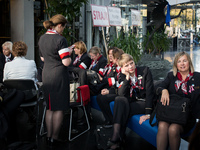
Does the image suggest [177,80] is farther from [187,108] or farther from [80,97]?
[80,97]

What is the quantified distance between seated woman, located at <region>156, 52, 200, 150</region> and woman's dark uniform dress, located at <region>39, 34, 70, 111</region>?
1211 mm

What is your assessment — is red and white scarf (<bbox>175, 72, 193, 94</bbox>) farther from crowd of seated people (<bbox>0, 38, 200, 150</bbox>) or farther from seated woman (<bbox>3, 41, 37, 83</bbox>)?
seated woman (<bbox>3, 41, 37, 83</bbox>)

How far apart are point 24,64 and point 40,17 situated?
505cm

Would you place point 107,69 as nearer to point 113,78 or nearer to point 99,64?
point 99,64

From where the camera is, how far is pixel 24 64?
4.02 meters

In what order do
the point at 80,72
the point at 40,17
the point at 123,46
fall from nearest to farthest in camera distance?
the point at 80,72
the point at 40,17
the point at 123,46

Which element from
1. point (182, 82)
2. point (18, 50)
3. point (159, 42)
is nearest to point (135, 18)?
point (159, 42)

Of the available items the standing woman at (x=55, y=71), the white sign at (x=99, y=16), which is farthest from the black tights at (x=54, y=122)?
the white sign at (x=99, y=16)

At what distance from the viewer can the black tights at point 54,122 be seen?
371cm

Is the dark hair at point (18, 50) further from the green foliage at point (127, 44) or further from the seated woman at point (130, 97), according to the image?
the green foliage at point (127, 44)

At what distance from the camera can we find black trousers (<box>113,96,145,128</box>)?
3.46 metres

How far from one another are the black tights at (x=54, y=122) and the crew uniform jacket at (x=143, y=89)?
856 mm

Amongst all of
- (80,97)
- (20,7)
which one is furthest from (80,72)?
(20,7)

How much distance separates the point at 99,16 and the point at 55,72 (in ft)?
16.7
